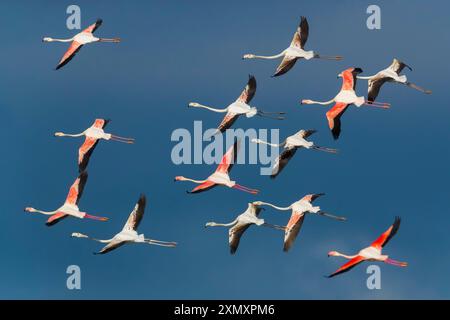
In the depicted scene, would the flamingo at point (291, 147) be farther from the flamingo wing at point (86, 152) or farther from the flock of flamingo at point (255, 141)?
the flamingo wing at point (86, 152)

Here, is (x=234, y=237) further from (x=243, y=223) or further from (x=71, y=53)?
(x=71, y=53)

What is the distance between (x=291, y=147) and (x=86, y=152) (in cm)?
811

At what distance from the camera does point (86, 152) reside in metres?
72.6

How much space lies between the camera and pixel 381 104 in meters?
70.8

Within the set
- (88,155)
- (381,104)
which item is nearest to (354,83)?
(381,104)

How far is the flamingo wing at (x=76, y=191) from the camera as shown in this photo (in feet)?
236

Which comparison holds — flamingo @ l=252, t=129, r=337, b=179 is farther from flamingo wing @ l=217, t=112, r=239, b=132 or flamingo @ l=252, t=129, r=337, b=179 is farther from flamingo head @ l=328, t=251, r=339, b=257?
flamingo head @ l=328, t=251, r=339, b=257

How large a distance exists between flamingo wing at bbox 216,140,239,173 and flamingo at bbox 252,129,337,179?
1566mm

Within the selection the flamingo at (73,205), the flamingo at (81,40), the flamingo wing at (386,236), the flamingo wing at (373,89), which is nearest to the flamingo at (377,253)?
the flamingo wing at (386,236)

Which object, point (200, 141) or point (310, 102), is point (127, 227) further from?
point (310, 102)

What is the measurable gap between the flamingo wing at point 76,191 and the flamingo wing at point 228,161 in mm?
5232

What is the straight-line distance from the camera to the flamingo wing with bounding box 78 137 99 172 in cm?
7244

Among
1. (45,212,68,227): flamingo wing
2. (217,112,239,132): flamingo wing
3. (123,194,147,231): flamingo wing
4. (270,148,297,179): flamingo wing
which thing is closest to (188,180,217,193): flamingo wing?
(217,112,239,132): flamingo wing

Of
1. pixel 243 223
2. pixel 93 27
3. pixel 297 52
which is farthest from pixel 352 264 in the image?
pixel 93 27
